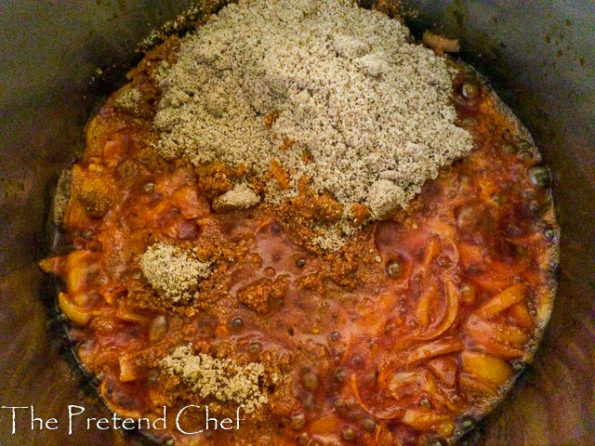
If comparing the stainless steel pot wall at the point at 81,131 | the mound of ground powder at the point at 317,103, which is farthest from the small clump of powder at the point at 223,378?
the mound of ground powder at the point at 317,103

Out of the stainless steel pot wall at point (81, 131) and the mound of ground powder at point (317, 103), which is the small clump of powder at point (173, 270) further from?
the stainless steel pot wall at point (81, 131)

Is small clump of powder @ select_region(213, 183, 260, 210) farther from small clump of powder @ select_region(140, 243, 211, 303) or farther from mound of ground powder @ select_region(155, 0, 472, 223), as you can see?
small clump of powder @ select_region(140, 243, 211, 303)

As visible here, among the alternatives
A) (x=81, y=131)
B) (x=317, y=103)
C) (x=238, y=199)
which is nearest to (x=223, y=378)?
(x=238, y=199)

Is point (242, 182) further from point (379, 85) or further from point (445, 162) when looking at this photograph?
point (445, 162)

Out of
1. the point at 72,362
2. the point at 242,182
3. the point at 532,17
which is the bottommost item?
the point at 72,362

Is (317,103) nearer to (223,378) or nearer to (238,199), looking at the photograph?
(238,199)

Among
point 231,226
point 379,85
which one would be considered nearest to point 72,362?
point 231,226
